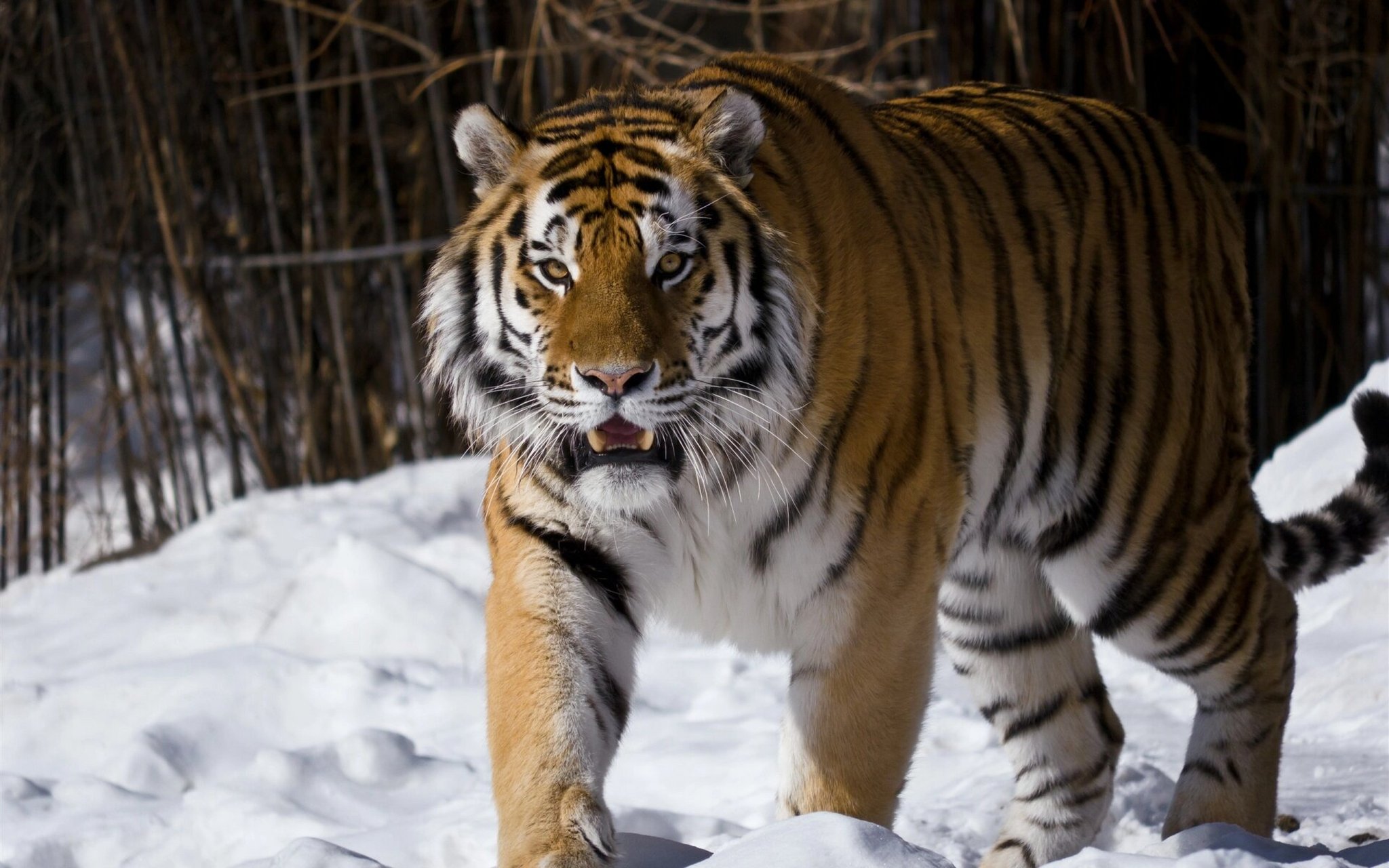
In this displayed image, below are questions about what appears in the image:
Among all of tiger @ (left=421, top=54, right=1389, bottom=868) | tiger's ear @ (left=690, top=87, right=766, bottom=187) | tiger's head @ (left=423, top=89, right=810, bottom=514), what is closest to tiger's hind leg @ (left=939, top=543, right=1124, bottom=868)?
tiger @ (left=421, top=54, right=1389, bottom=868)

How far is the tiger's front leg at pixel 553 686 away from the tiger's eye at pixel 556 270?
1.02 ft

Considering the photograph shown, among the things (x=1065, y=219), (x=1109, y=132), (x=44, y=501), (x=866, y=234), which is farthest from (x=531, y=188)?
(x=44, y=501)

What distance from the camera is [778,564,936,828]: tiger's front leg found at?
1861 millimetres

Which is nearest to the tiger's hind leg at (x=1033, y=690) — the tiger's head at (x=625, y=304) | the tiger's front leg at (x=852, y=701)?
the tiger's front leg at (x=852, y=701)

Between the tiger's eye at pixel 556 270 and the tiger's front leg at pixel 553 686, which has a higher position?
the tiger's eye at pixel 556 270

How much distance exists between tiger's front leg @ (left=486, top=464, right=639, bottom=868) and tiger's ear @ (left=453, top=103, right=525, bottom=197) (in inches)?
17.1

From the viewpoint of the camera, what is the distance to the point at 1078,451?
2.28 metres

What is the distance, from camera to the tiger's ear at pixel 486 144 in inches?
75.7

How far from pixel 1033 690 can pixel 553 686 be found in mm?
1063

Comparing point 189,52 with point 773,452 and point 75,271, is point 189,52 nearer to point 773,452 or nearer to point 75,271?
point 75,271

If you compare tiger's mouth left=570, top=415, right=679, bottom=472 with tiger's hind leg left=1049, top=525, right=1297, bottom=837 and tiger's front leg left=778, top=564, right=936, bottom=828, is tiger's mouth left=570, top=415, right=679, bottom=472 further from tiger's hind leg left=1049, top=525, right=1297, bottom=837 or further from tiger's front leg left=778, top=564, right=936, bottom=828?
tiger's hind leg left=1049, top=525, right=1297, bottom=837

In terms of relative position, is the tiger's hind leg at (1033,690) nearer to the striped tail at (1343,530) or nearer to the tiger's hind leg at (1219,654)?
the tiger's hind leg at (1219,654)

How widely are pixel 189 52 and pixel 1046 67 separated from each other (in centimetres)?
269

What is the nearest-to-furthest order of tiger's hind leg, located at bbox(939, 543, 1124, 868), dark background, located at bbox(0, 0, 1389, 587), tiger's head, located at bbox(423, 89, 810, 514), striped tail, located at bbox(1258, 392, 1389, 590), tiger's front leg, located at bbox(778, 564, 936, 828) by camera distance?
tiger's head, located at bbox(423, 89, 810, 514) < tiger's front leg, located at bbox(778, 564, 936, 828) < tiger's hind leg, located at bbox(939, 543, 1124, 868) < striped tail, located at bbox(1258, 392, 1389, 590) < dark background, located at bbox(0, 0, 1389, 587)
